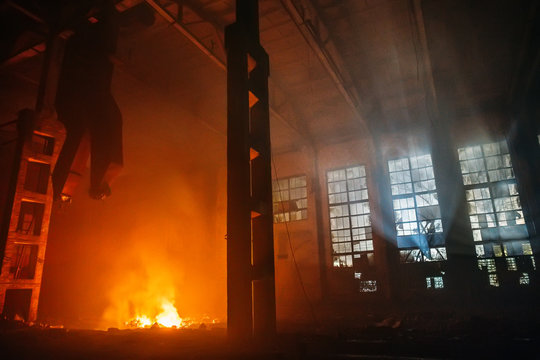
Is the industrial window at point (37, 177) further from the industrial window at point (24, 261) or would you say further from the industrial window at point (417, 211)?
the industrial window at point (417, 211)

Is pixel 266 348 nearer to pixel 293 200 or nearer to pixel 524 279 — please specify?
pixel 524 279

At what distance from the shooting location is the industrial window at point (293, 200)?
14.9 m

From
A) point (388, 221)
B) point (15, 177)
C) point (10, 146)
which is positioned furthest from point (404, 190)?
point (10, 146)

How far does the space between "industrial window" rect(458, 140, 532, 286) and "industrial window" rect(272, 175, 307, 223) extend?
6286mm

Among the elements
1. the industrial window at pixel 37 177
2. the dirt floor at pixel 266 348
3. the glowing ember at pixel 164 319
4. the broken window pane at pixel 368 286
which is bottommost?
the glowing ember at pixel 164 319

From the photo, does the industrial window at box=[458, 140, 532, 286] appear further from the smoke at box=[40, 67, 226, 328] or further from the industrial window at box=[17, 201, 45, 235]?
the industrial window at box=[17, 201, 45, 235]

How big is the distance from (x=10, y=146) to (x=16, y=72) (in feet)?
7.74

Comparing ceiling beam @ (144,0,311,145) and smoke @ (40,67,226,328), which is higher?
ceiling beam @ (144,0,311,145)

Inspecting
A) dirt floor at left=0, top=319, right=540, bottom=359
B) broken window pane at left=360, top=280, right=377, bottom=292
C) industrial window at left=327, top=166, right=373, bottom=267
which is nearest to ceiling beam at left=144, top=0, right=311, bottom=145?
industrial window at left=327, top=166, right=373, bottom=267

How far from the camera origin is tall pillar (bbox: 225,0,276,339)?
4082mm

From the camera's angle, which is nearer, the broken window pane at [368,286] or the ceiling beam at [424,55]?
the ceiling beam at [424,55]

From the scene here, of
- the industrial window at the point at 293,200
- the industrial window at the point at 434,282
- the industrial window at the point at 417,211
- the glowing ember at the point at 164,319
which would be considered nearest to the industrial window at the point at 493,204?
the industrial window at the point at 417,211

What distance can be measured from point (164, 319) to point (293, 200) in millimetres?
7008

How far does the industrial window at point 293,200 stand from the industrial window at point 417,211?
3742mm
